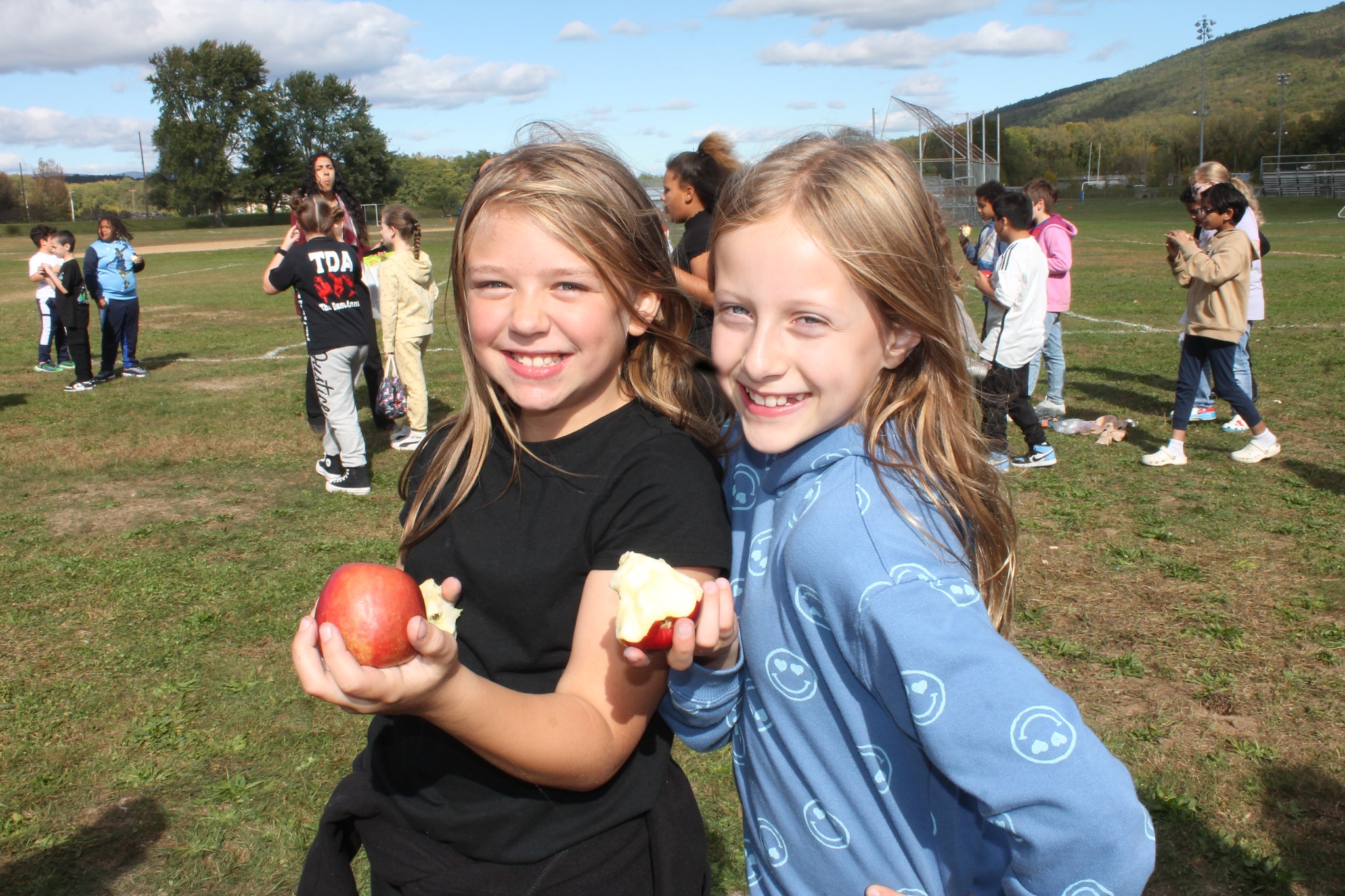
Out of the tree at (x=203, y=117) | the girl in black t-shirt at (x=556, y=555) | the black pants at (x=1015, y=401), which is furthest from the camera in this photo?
the tree at (x=203, y=117)

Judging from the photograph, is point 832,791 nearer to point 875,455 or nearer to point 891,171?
point 875,455

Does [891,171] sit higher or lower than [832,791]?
higher

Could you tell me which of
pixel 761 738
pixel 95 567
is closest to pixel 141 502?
pixel 95 567

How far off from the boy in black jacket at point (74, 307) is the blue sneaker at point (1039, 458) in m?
11.7

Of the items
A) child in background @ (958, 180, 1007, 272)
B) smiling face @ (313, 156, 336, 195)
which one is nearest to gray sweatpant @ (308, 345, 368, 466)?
smiling face @ (313, 156, 336, 195)

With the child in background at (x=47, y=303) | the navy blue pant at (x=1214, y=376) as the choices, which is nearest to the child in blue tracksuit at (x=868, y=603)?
the navy blue pant at (x=1214, y=376)

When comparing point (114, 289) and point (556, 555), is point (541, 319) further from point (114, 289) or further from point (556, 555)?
point (114, 289)

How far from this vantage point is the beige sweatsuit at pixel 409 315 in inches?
337

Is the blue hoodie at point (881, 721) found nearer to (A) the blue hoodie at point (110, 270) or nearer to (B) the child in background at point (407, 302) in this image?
(B) the child in background at point (407, 302)

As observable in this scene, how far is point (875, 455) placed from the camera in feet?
5.02

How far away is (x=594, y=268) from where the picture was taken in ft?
5.60

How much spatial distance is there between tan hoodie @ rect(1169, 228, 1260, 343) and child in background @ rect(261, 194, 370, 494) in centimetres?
671

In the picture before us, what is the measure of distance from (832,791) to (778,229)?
3.00 ft

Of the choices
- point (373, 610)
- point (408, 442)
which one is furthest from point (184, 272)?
point (373, 610)
